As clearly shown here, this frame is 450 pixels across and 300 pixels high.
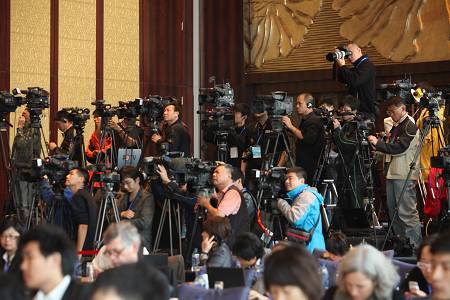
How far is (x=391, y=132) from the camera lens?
328 inches

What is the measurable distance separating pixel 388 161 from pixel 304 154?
2.64 feet

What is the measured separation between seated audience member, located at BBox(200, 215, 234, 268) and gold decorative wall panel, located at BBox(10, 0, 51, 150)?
5.05 metres

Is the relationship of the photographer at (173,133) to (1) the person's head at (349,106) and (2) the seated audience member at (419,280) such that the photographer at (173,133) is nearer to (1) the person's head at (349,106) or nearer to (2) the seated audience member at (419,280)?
(1) the person's head at (349,106)

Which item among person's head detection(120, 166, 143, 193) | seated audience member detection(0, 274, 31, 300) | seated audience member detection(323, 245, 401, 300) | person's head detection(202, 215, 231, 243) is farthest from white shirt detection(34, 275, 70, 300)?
person's head detection(120, 166, 143, 193)

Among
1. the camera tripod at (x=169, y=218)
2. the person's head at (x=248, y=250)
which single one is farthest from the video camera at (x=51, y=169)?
the person's head at (x=248, y=250)

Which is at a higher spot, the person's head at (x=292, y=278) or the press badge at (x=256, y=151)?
the press badge at (x=256, y=151)

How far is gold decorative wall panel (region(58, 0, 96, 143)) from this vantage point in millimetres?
11602

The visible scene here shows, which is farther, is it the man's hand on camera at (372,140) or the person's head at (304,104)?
the person's head at (304,104)

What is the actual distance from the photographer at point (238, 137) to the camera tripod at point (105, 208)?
1495 millimetres

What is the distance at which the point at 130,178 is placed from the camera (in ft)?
27.1

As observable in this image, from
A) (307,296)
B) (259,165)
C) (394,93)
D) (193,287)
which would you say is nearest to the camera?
(307,296)

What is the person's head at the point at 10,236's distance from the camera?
19.3 feet

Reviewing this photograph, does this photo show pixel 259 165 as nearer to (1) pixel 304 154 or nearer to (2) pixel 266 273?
(1) pixel 304 154

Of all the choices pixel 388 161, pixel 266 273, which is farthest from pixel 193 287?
→ pixel 388 161
